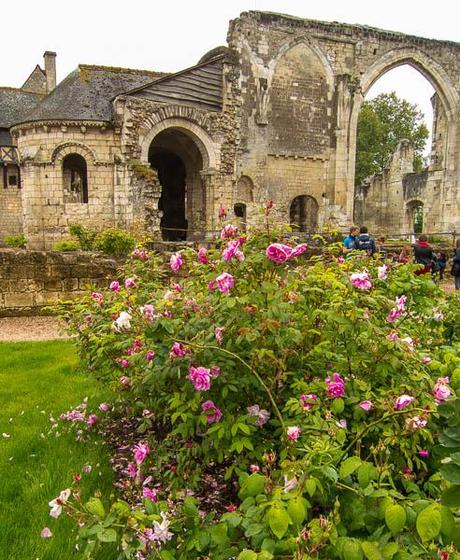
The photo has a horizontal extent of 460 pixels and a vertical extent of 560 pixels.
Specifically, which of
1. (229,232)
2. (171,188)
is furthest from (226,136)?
(229,232)

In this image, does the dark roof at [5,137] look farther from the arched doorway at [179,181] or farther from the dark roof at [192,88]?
the dark roof at [192,88]

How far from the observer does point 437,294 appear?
3533 millimetres

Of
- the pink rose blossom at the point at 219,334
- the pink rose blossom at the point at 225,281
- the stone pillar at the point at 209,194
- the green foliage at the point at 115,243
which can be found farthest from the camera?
the stone pillar at the point at 209,194

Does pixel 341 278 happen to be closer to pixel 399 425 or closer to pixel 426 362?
pixel 426 362

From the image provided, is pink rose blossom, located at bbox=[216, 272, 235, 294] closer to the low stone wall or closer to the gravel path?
the gravel path

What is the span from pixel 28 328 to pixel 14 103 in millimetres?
24838

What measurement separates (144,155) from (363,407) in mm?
16423

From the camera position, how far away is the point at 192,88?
18703 mm

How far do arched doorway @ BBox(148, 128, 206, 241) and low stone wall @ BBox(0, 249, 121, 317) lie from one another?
28.8 feet

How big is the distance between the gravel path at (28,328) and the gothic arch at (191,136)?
1026 centimetres

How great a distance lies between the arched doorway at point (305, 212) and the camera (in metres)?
23.6

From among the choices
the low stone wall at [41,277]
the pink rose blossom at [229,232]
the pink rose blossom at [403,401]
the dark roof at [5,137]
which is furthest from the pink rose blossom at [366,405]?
the dark roof at [5,137]

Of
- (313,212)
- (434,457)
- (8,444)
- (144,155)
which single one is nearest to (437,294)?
(434,457)

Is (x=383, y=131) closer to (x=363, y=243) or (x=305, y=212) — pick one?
(x=305, y=212)
